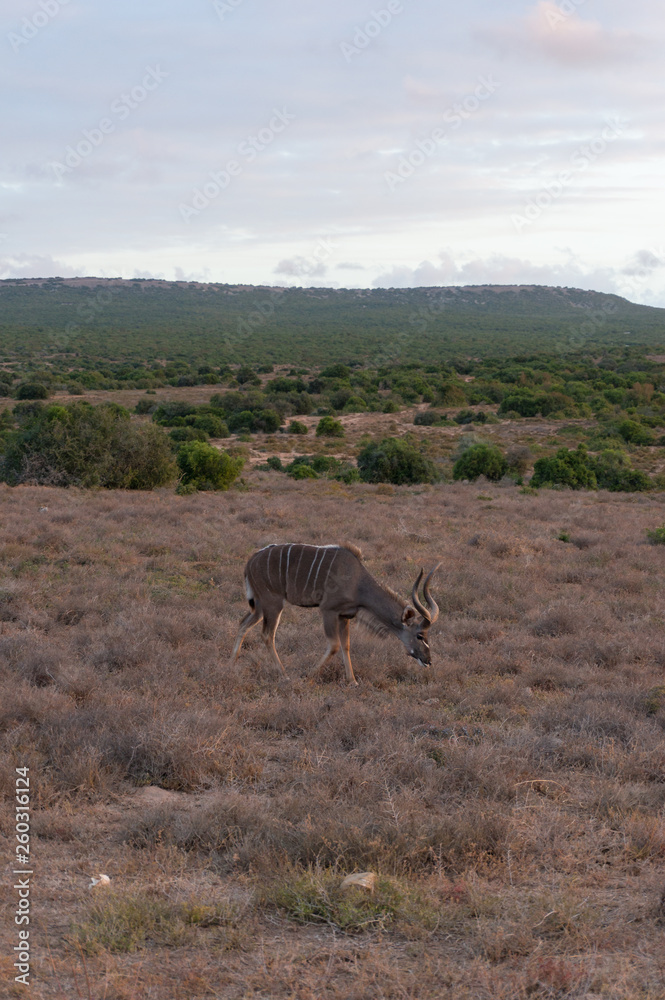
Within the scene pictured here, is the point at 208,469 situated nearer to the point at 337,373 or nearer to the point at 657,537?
the point at 657,537

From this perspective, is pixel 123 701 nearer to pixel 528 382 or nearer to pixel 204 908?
pixel 204 908

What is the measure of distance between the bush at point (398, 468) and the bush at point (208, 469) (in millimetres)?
5401

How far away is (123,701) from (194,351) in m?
89.8

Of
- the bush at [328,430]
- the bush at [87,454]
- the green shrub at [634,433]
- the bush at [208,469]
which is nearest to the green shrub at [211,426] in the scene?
the bush at [328,430]

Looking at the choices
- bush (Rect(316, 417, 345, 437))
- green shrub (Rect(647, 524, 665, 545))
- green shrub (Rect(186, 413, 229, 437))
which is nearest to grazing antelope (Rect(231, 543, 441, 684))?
green shrub (Rect(647, 524, 665, 545))

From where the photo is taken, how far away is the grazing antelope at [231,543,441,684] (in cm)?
817

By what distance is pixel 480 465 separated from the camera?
97.8 ft

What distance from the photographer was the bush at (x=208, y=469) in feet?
83.1

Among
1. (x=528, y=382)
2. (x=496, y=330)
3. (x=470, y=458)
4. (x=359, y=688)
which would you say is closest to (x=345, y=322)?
(x=496, y=330)

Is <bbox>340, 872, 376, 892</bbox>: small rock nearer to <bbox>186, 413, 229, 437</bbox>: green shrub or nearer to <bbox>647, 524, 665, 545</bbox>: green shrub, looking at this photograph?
<bbox>647, 524, 665, 545</bbox>: green shrub

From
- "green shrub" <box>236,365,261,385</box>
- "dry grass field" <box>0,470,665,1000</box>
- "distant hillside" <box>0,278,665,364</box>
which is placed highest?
"distant hillside" <box>0,278,665,364</box>

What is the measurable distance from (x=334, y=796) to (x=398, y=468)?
23621 mm

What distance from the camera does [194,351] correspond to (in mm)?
93562

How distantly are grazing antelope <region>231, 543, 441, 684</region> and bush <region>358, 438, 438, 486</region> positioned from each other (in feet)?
64.8
